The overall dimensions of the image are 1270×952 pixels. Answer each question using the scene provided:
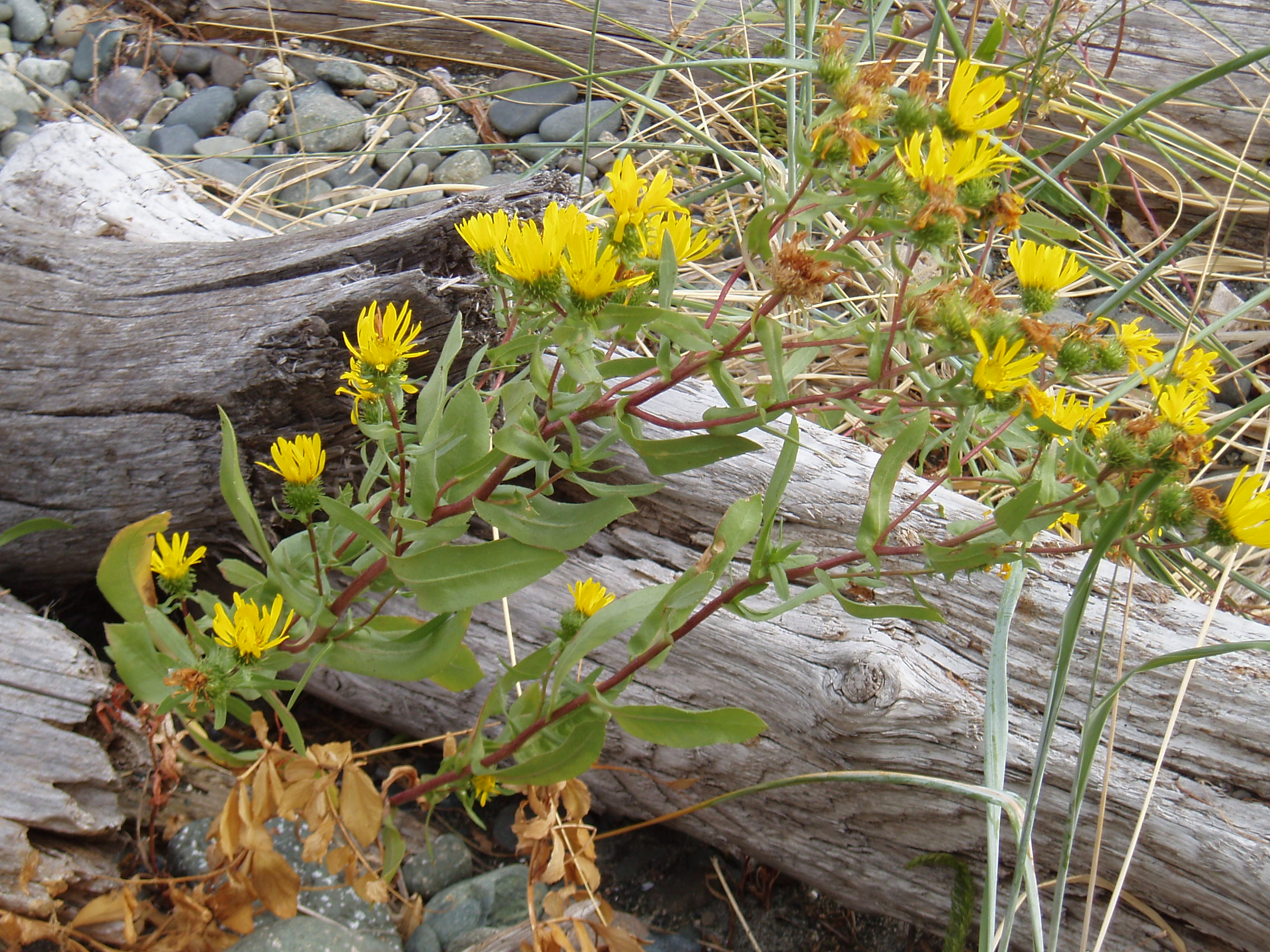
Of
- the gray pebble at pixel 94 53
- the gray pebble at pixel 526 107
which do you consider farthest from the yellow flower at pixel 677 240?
the gray pebble at pixel 94 53

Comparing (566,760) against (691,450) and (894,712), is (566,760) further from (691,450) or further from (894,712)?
(894,712)

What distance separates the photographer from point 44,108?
13.3ft

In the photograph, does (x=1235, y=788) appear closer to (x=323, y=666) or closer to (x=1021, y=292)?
(x=1021, y=292)

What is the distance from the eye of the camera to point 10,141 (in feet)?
12.5

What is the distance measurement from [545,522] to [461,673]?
1.66 ft

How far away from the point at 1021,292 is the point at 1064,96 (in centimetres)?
222

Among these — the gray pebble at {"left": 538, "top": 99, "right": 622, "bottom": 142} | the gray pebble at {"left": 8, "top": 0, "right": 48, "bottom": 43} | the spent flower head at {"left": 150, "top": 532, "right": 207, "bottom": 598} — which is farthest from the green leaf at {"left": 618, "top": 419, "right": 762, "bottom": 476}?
the gray pebble at {"left": 8, "top": 0, "right": 48, "bottom": 43}

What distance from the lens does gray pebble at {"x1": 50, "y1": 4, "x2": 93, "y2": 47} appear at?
4391 mm

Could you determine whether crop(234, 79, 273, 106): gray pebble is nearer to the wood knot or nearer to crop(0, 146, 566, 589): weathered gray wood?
crop(0, 146, 566, 589): weathered gray wood

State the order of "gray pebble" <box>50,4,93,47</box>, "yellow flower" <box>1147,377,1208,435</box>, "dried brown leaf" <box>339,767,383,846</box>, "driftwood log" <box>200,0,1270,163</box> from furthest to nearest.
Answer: "gray pebble" <box>50,4,93,47</box> → "driftwood log" <box>200,0,1270,163</box> → "dried brown leaf" <box>339,767,383,846</box> → "yellow flower" <box>1147,377,1208,435</box>

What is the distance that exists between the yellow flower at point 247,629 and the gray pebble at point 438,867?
76cm

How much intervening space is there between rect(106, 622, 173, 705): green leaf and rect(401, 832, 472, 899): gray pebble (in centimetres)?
65

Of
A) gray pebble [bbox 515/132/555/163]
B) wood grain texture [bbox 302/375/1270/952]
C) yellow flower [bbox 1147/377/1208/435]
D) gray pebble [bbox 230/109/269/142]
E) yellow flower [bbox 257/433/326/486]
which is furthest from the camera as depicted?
gray pebble [bbox 230/109/269/142]

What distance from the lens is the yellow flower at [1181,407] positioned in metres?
1.07
